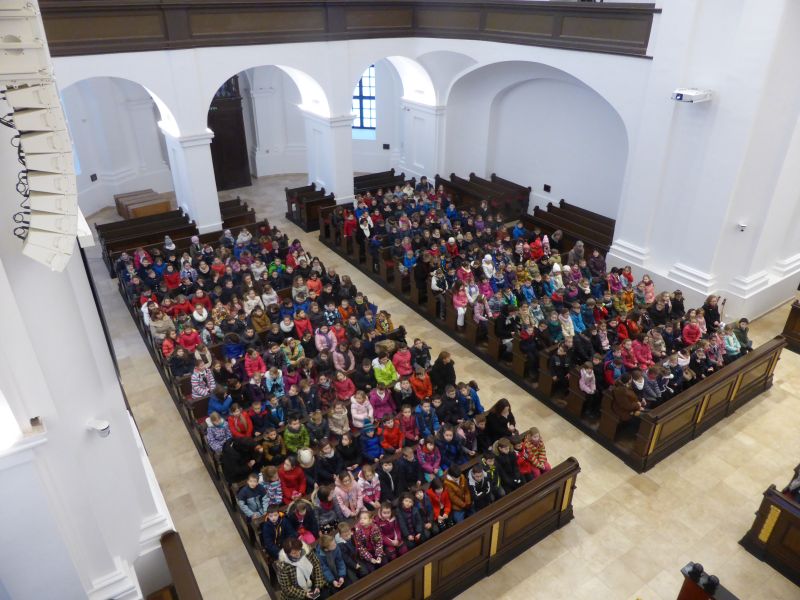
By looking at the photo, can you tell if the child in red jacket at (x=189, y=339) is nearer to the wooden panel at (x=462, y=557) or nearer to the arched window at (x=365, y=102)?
the wooden panel at (x=462, y=557)

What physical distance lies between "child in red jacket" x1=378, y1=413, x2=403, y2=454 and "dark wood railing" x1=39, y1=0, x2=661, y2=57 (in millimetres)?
7949

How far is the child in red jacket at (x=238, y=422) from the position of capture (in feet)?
22.7

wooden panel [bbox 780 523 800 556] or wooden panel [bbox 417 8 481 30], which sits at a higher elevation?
wooden panel [bbox 417 8 481 30]

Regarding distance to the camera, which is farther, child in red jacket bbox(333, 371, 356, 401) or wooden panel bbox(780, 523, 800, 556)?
child in red jacket bbox(333, 371, 356, 401)

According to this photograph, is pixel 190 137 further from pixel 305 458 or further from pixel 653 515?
pixel 653 515

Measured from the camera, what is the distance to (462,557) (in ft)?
19.8

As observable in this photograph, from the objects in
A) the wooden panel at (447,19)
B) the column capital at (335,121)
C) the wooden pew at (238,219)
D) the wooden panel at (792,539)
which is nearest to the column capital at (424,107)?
the wooden panel at (447,19)

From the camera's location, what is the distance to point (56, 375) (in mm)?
3912

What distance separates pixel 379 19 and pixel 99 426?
12542 millimetres

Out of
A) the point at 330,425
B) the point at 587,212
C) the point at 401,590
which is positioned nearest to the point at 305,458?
the point at 330,425

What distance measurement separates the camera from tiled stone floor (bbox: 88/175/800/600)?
6.29m

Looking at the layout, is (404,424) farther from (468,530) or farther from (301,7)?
(301,7)

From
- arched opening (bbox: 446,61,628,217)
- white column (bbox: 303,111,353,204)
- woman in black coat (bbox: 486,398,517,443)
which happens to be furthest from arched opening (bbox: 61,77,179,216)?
woman in black coat (bbox: 486,398,517,443)

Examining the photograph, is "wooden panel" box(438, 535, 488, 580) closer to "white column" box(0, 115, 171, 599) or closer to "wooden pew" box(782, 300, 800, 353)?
"white column" box(0, 115, 171, 599)
